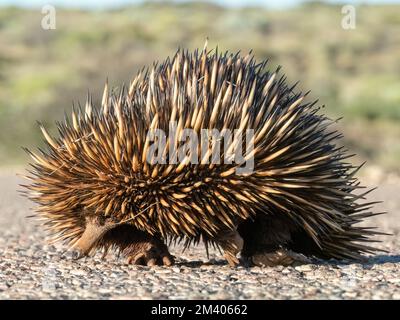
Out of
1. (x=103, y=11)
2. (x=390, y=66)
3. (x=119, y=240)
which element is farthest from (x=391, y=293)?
(x=103, y=11)

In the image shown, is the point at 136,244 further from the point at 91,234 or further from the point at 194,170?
the point at 194,170

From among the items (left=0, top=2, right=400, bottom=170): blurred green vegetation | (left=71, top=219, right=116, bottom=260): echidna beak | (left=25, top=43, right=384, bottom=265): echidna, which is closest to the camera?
(left=25, top=43, right=384, bottom=265): echidna

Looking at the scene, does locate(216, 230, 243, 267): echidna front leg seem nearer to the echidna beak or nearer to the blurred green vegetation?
the echidna beak

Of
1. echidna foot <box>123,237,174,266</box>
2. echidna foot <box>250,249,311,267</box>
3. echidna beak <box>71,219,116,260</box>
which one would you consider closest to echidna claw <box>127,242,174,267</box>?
echidna foot <box>123,237,174,266</box>

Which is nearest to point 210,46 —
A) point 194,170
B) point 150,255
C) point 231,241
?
point 150,255
